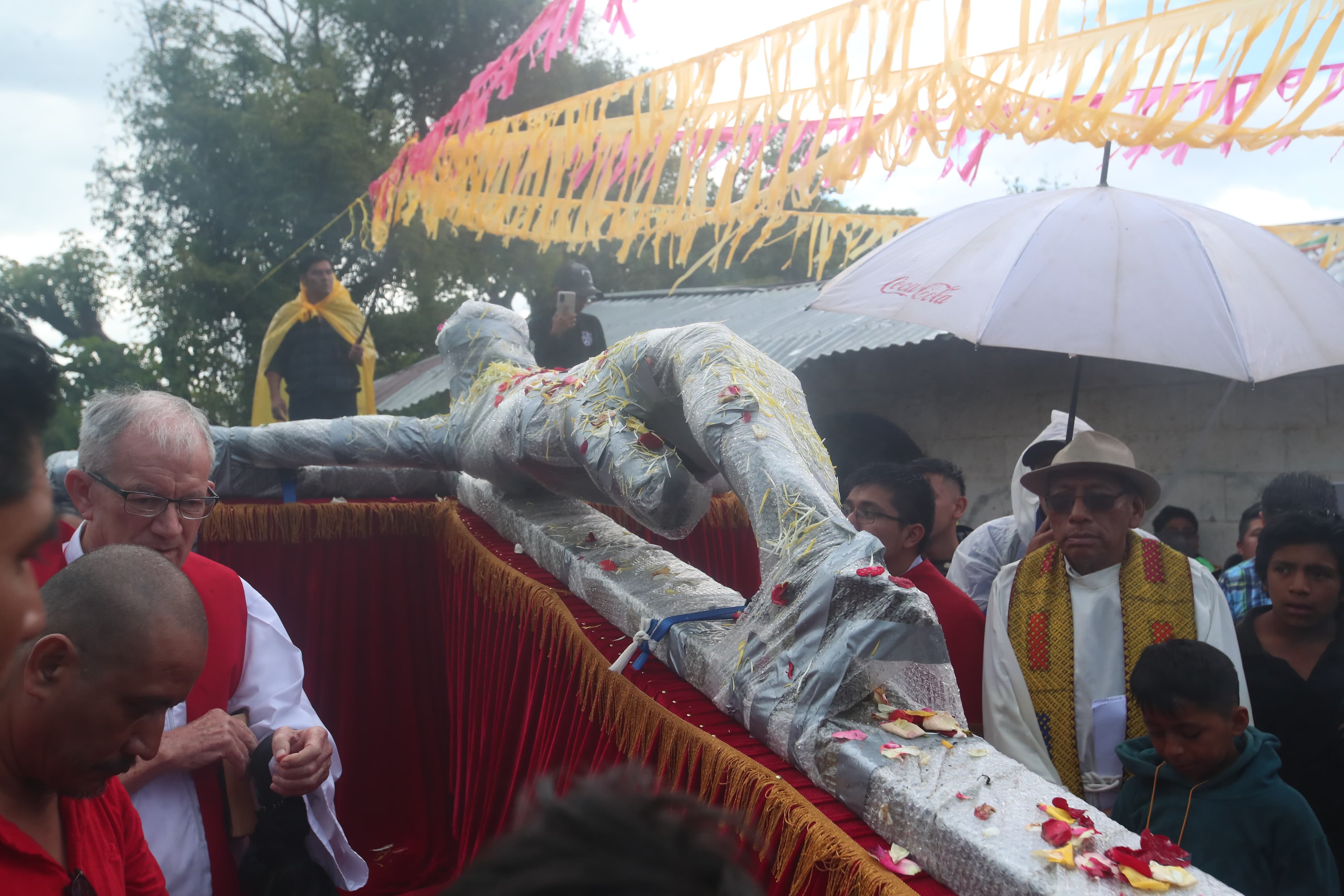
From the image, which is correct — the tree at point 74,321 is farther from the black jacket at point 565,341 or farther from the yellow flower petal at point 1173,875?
the black jacket at point 565,341

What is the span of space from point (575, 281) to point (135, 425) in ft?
10.2

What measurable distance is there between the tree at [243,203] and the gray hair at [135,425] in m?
9.14

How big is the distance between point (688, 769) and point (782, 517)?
17.1 inches

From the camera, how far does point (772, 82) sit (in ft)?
11.0

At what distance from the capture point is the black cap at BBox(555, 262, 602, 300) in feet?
15.8

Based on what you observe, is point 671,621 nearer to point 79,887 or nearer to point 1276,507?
point 79,887

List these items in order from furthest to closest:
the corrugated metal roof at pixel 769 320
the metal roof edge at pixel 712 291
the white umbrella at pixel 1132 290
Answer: the metal roof edge at pixel 712 291 → the corrugated metal roof at pixel 769 320 → the white umbrella at pixel 1132 290

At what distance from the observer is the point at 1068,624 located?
88.4 inches

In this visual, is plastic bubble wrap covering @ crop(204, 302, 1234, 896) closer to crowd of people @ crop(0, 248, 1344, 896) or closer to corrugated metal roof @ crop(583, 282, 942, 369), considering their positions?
crowd of people @ crop(0, 248, 1344, 896)

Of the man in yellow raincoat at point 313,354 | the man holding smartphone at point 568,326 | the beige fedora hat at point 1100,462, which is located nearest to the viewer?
the beige fedora hat at point 1100,462

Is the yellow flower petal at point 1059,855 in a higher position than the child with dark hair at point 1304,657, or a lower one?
higher

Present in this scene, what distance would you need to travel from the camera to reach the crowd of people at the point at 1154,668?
1.76m

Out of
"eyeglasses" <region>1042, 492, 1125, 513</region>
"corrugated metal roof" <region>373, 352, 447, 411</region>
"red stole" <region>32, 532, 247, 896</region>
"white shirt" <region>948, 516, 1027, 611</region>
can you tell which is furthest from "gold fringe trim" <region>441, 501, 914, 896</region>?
"corrugated metal roof" <region>373, 352, 447, 411</region>

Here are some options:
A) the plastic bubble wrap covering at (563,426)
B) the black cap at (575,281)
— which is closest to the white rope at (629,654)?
the plastic bubble wrap covering at (563,426)
